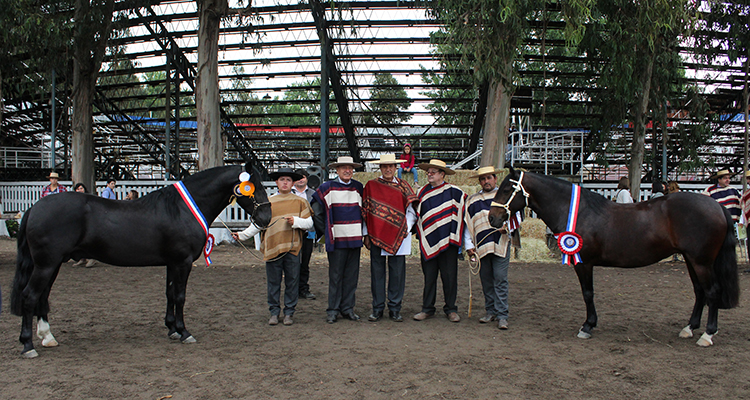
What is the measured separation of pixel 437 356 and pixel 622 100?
12.0m

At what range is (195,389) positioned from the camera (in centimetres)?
354

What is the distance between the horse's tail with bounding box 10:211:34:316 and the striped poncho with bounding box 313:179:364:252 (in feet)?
9.10

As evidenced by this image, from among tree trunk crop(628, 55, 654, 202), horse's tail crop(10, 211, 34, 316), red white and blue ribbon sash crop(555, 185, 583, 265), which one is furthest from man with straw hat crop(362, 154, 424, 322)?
tree trunk crop(628, 55, 654, 202)

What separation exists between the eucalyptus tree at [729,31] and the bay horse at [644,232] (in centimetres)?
765

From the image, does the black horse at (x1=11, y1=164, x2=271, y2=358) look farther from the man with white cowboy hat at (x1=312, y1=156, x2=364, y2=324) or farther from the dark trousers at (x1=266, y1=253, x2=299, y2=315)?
the man with white cowboy hat at (x1=312, y1=156, x2=364, y2=324)

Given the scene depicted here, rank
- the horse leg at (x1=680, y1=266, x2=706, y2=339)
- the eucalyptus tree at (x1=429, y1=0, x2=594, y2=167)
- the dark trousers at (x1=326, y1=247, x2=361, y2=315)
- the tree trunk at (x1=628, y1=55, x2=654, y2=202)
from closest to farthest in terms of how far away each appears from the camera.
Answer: the horse leg at (x1=680, y1=266, x2=706, y2=339)
the dark trousers at (x1=326, y1=247, x2=361, y2=315)
the eucalyptus tree at (x1=429, y1=0, x2=594, y2=167)
the tree trunk at (x1=628, y1=55, x2=654, y2=202)

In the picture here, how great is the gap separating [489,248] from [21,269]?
15.0 feet

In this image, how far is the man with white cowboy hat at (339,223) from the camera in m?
5.46

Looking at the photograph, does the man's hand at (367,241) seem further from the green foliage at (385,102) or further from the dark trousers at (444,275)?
the green foliage at (385,102)

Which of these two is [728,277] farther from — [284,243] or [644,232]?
[284,243]

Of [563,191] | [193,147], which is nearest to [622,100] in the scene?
[563,191]

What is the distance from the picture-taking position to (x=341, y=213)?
5504mm

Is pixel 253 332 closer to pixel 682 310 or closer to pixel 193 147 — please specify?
pixel 682 310

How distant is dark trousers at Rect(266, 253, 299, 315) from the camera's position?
539cm
